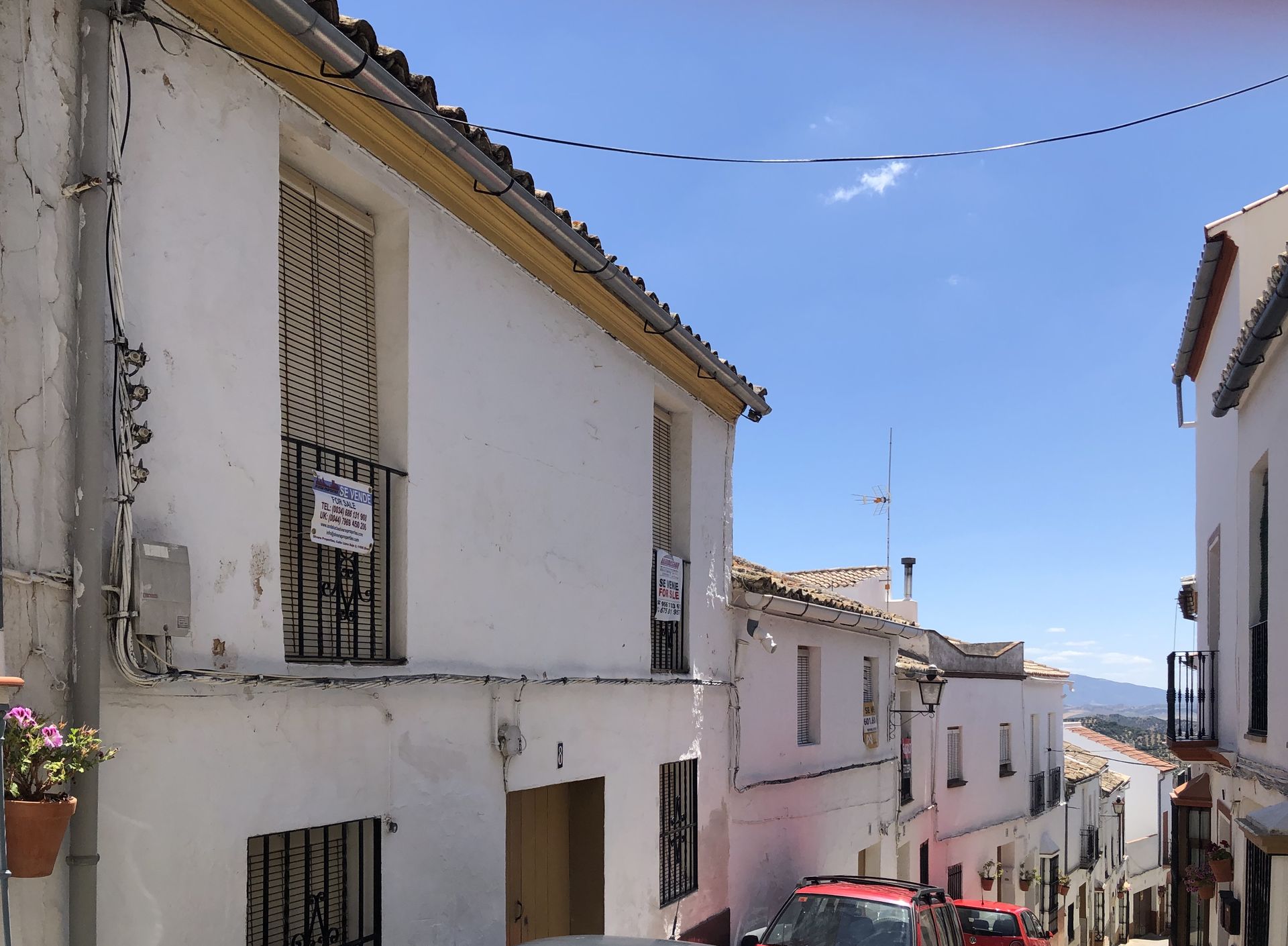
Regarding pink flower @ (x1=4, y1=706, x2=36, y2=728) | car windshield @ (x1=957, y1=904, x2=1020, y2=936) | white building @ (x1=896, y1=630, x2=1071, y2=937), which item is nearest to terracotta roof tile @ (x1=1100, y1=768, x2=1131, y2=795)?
white building @ (x1=896, y1=630, x2=1071, y2=937)

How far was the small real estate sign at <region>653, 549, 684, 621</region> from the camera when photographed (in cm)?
969

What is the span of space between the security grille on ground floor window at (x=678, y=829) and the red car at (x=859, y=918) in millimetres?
958

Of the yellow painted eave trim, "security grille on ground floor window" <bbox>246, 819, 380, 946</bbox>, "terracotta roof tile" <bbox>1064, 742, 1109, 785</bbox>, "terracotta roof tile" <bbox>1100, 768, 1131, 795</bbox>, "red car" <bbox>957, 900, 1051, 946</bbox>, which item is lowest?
"terracotta roof tile" <bbox>1100, 768, 1131, 795</bbox>

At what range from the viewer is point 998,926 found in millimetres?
14836

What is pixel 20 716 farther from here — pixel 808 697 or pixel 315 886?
pixel 808 697

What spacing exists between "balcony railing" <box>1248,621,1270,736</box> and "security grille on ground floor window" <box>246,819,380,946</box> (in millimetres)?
7056

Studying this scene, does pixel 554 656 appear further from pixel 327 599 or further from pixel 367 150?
pixel 367 150

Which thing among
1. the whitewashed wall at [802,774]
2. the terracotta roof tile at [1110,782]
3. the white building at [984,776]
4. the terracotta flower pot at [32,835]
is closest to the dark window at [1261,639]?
the whitewashed wall at [802,774]

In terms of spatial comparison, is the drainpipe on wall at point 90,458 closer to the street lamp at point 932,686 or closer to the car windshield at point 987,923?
the car windshield at point 987,923

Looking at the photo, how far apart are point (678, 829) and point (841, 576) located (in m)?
13.3

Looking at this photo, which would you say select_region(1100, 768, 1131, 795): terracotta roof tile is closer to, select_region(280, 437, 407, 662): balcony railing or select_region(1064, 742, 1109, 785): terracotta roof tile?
select_region(1064, 742, 1109, 785): terracotta roof tile

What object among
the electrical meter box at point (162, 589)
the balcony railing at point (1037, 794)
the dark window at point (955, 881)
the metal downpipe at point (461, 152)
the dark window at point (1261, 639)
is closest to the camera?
the electrical meter box at point (162, 589)

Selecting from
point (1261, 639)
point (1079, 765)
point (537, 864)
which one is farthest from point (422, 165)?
point (1079, 765)

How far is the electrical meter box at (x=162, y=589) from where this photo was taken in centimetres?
430
